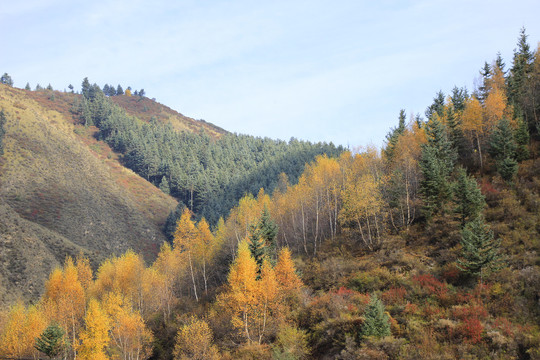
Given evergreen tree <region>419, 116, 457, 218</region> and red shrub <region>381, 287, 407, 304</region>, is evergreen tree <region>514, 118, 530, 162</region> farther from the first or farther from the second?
red shrub <region>381, 287, 407, 304</region>

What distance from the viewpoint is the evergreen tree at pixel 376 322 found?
2748 centimetres

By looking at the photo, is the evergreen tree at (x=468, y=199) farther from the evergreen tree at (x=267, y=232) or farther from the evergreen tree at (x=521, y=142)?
the evergreen tree at (x=267, y=232)

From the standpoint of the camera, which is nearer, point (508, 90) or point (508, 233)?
point (508, 233)

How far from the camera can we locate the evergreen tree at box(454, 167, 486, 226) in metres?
37.9

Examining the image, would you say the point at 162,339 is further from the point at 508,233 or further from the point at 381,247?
the point at 508,233

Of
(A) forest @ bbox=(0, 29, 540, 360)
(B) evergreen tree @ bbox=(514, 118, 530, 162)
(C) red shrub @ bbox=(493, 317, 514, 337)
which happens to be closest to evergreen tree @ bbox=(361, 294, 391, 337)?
(A) forest @ bbox=(0, 29, 540, 360)

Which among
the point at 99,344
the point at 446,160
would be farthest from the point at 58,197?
the point at 446,160

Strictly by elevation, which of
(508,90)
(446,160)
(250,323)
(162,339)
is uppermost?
(508,90)

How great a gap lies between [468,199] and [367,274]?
14090 millimetres

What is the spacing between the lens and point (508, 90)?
206 feet

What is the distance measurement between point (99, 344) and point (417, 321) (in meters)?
39.1

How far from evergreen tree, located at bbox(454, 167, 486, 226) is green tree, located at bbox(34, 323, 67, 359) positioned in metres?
50.1

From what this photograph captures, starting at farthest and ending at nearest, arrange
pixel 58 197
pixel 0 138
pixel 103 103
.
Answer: pixel 103 103, pixel 0 138, pixel 58 197

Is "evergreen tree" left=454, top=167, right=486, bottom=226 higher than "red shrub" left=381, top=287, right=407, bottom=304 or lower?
higher
